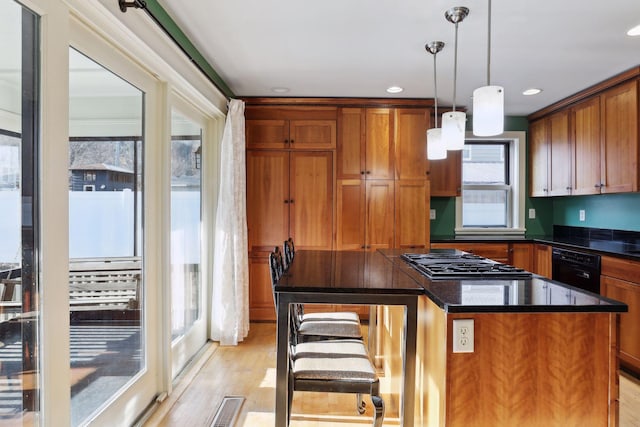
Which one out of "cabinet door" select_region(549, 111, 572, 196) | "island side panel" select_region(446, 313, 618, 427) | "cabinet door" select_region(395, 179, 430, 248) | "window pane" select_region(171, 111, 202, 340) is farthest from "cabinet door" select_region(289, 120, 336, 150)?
"island side panel" select_region(446, 313, 618, 427)

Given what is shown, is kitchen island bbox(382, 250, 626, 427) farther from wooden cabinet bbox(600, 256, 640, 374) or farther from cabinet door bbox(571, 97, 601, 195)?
cabinet door bbox(571, 97, 601, 195)

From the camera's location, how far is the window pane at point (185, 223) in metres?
2.96

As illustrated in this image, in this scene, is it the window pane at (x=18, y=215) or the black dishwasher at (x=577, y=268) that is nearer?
the window pane at (x=18, y=215)

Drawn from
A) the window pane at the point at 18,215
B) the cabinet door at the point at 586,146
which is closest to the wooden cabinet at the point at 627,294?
the cabinet door at the point at 586,146

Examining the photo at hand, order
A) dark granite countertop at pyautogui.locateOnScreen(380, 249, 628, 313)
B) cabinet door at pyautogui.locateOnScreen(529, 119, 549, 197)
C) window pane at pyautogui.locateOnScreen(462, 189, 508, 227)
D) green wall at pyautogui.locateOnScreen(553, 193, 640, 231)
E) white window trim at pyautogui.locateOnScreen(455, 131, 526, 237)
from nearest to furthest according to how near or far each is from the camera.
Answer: dark granite countertop at pyautogui.locateOnScreen(380, 249, 628, 313) → green wall at pyautogui.locateOnScreen(553, 193, 640, 231) → cabinet door at pyautogui.locateOnScreen(529, 119, 549, 197) → white window trim at pyautogui.locateOnScreen(455, 131, 526, 237) → window pane at pyautogui.locateOnScreen(462, 189, 508, 227)

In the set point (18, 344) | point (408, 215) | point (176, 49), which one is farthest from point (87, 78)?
point (408, 215)

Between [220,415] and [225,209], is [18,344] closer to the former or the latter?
[220,415]

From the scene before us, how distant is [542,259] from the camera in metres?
4.22

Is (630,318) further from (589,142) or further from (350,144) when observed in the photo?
(350,144)

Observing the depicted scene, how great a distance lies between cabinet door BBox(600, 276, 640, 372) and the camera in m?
2.93

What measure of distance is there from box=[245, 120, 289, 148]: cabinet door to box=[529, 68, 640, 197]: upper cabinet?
2.81 metres

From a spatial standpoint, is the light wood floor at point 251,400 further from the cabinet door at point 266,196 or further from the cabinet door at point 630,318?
the cabinet door at point 266,196

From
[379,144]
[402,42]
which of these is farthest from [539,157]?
[402,42]

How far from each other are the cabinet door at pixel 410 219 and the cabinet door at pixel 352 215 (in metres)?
0.36
